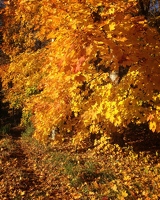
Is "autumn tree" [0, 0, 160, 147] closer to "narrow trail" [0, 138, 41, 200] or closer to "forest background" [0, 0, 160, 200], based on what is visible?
"forest background" [0, 0, 160, 200]

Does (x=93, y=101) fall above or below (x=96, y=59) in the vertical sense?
below

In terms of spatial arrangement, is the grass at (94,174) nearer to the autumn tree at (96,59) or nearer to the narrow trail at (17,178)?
the narrow trail at (17,178)

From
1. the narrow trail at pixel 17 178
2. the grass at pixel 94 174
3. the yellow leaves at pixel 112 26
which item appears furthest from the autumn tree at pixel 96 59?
the narrow trail at pixel 17 178

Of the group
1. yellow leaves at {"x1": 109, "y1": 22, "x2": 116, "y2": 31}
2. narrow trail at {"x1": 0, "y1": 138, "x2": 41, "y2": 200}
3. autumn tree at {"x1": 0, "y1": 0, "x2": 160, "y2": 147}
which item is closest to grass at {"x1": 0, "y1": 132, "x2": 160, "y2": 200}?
narrow trail at {"x1": 0, "y1": 138, "x2": 41, "y2": 200}

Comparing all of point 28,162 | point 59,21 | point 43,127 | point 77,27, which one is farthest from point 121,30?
point 28,162

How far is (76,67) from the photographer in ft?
11.6

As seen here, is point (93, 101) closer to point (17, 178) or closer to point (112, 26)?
point (17, 178)

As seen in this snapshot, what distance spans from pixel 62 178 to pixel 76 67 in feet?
18.6

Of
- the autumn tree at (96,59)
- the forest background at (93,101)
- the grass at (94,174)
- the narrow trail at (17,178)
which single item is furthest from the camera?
the narrow trail at (17,178)

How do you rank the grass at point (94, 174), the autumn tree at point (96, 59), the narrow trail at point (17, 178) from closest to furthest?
1. the autumn tree at point (96, 59)
2. the grass at point (94, 174)
3. the narrow trail at point (17, 178)

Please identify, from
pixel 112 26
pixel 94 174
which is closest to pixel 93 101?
pixel 94 174

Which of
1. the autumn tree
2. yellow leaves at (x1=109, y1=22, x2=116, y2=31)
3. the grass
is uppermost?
yellow leaves at (x1=109, y1=22, x2=116, y2=31)

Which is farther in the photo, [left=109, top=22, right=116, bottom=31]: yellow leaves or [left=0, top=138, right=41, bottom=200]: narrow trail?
[left=0, top=138, right=41, bottom=200]: narrow trail

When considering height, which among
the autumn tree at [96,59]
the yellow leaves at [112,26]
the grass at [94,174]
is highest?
the yellow leaves at [112,26]
